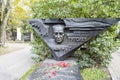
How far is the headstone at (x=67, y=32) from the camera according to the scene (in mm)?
5582

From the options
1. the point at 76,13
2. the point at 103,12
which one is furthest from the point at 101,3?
the point at 76,13

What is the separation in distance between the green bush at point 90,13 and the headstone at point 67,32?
1050 mm

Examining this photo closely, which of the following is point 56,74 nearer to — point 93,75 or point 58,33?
point 58,33

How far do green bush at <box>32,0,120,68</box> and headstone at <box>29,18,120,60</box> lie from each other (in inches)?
41.3

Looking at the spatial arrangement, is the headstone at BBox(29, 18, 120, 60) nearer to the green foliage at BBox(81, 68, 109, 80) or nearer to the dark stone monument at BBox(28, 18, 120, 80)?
the dark stone monument at BBox(28, 18, 120, 80)

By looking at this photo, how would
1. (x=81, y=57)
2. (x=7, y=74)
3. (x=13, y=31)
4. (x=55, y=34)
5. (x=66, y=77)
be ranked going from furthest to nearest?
1. (x=13, y=31)
2. (x=81, y=57)
3. (x=7, y=74)
4. (x=55, y=34)
5. (x=66, y=77)

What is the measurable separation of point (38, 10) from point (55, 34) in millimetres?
2116

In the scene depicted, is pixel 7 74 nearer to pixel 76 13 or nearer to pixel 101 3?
pixel 76 13

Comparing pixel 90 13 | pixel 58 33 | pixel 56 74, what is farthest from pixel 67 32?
pixel 56 74

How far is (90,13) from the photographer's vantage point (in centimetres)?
683

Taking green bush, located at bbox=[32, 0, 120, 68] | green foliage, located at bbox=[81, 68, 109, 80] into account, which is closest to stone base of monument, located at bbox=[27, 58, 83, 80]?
green foliage, located at bbox=[81, 68, 109, 80]

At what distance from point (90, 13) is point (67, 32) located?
1.49m

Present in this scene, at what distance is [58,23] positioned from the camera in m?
5.84

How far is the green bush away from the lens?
21.9ft
